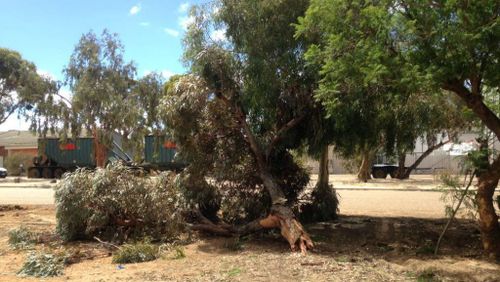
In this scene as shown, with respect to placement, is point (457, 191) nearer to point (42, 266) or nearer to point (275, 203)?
point (275, 203)

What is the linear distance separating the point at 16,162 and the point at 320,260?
174 ft

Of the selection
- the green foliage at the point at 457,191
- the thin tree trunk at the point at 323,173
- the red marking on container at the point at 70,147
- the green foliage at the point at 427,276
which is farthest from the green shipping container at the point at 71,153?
the green foliage at the point at 427,276

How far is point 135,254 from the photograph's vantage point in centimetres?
1020

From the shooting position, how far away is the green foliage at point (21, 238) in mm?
12023

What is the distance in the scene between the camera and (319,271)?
878cm

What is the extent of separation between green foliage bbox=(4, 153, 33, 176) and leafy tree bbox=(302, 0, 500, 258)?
52.4 metres

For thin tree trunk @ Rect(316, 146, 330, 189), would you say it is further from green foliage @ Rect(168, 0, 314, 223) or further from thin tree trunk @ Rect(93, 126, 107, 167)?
thin tree trunk @ Rect(93, 126, 107, 167)

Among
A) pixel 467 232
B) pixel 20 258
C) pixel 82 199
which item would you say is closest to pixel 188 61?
pixel 82 199

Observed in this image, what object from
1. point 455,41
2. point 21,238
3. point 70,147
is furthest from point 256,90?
point 70,147

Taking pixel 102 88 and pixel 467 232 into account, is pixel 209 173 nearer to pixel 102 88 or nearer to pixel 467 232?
pixel 467 232

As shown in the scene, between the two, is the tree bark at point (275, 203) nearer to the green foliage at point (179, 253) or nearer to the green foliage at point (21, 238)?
the green foliage at point (179, 253)

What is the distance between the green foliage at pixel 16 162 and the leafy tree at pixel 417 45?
2063 inches

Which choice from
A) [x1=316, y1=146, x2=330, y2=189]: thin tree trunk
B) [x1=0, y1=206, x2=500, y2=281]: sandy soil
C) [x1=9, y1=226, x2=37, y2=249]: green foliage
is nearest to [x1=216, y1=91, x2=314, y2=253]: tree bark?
[x1=0, y1=206, x2=500, y2=281]: sandy soil

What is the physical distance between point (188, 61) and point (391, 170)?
33.9 meters
